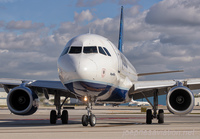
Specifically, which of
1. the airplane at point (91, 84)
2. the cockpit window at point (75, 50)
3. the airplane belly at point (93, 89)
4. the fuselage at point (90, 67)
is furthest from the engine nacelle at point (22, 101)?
the cockpit window at point (75, 50)

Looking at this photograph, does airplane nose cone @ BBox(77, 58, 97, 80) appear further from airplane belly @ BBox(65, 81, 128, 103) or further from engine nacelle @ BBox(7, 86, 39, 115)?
engine nacelle @ BBox(7, 86, 39, 115)

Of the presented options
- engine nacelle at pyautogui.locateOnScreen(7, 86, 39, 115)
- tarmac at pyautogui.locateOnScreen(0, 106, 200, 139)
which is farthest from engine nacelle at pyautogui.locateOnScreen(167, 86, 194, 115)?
engine nacelle at pyautogui.locateOnScreen(7, 86, 39, 115)

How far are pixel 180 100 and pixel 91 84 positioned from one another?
533 centimetres

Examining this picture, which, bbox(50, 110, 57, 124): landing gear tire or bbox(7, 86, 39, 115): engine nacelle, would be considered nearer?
bbox(7, 86, 39, 115): engine nacelle

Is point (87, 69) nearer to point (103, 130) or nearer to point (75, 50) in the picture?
point (75, 50)

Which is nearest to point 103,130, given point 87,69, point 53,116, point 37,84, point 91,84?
point 91,84

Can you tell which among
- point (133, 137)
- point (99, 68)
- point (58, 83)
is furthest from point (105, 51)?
point (133, 137)

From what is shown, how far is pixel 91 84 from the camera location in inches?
564

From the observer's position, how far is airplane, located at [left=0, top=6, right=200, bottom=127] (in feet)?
46.9

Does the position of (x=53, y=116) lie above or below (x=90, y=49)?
below

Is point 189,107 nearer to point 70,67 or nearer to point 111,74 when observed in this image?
point 111,74

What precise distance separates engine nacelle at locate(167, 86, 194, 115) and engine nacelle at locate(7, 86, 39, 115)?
6.92m

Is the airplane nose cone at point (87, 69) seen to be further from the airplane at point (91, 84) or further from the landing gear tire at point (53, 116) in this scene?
the landing gear tire at point (53, 116)

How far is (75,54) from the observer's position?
1480 cm
